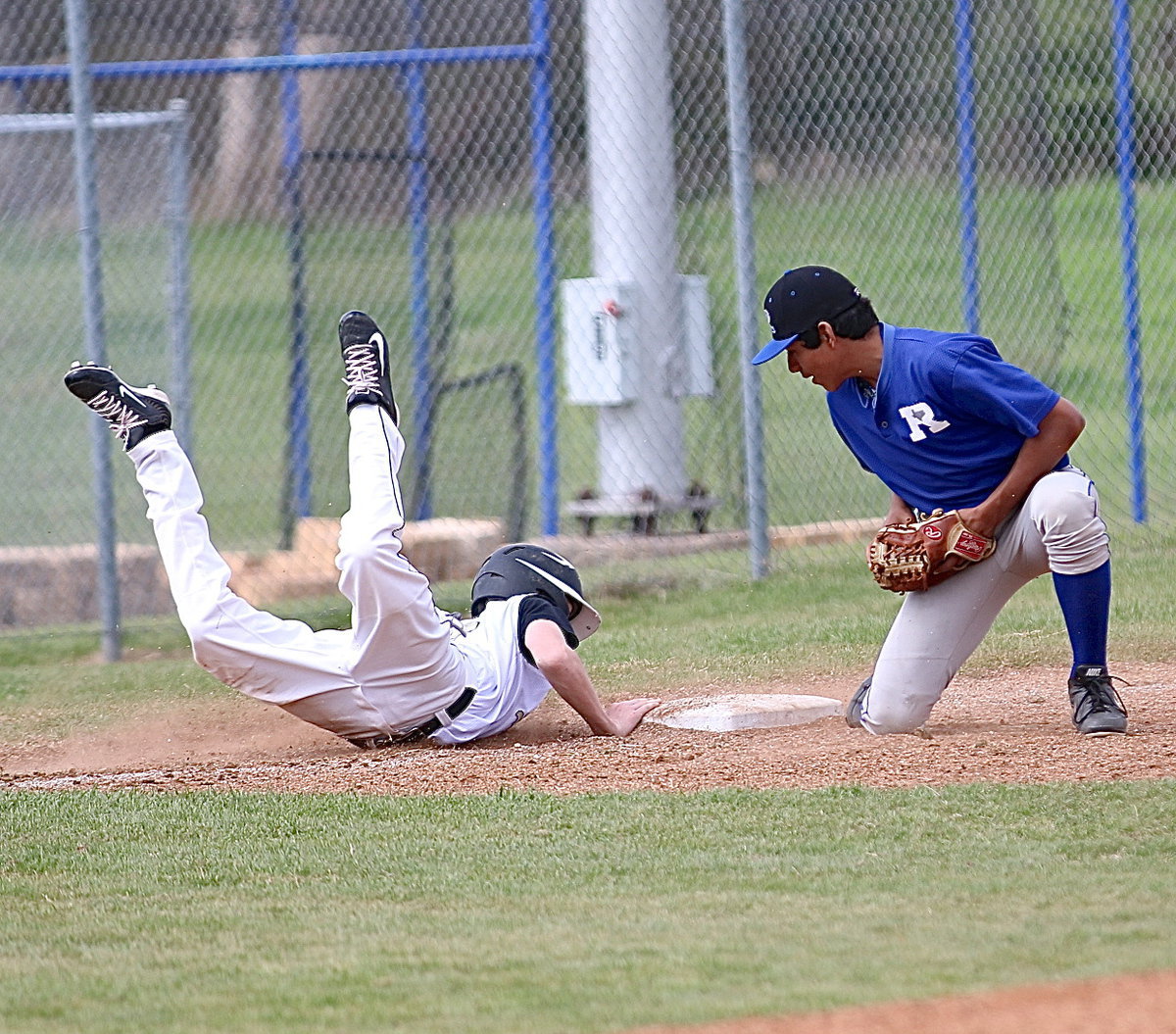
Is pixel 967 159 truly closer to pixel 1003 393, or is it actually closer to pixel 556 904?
pixel 1003 393

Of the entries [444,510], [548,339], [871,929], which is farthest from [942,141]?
[871,929]

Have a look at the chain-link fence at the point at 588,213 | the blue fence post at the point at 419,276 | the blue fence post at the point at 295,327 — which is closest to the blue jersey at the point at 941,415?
the chain-link fence at the point at 588,213

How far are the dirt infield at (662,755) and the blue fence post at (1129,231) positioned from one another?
11.1ft

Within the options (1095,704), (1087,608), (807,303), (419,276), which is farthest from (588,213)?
(1095,704)

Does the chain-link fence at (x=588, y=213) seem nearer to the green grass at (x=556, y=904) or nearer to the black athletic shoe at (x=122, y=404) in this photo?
the black athletic shoe at (x=122, y=404)

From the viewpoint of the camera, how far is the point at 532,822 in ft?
14.9

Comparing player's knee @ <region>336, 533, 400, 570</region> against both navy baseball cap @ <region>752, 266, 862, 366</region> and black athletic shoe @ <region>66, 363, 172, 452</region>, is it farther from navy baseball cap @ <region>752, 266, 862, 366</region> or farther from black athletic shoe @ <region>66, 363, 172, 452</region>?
navy baseball cap @ <region>752, 266, 862, 366</region>

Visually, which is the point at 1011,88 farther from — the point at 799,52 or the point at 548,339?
the point at 548,339

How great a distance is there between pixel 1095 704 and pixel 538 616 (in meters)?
1.80

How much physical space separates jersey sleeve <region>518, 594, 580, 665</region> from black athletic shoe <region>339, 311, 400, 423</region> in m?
0.76

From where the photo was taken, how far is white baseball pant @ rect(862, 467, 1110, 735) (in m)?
5.35

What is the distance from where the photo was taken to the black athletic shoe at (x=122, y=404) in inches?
218

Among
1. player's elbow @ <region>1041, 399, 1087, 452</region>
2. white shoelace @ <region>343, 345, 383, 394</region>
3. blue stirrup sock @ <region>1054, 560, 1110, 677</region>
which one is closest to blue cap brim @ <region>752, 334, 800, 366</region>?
player's elbow @ <region>1041, 399, 1087, 452</region>

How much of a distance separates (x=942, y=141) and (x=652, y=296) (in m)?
2.92
